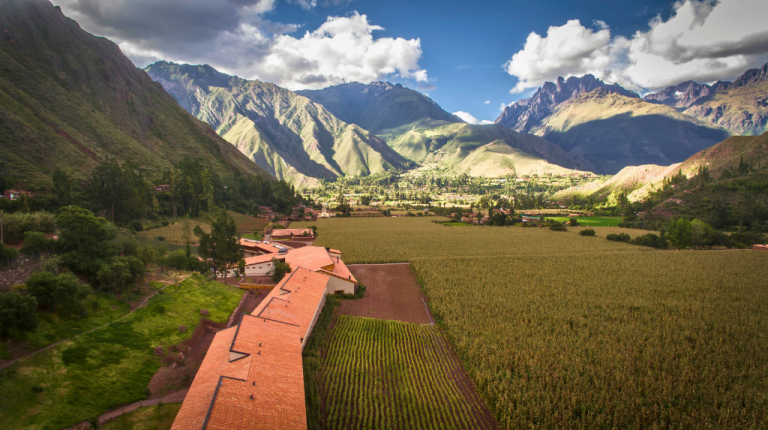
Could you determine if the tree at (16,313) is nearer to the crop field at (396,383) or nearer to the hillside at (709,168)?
the crop field at (396,383)

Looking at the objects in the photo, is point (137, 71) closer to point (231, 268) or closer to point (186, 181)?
point (186, 181)

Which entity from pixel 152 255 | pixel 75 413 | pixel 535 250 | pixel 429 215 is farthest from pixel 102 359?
pixel 429 215

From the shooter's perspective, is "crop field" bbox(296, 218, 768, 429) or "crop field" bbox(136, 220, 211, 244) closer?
"crop field" bbox(296, 218, 768, 429)

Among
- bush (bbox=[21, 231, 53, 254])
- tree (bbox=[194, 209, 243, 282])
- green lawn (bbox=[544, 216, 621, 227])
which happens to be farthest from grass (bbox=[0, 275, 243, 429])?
green lawn (bbox=[544, 216, 621, 227])

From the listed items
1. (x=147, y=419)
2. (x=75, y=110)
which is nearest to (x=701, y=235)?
(x=147, y=419)

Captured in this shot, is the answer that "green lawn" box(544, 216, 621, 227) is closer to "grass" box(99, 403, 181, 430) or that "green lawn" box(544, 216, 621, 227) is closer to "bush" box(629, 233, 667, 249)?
"bush" box(629, 233, 667, 249)

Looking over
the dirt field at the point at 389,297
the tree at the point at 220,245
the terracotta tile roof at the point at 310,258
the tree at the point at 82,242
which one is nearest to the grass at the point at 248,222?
the terracotta tile roof at the point at 310,258
